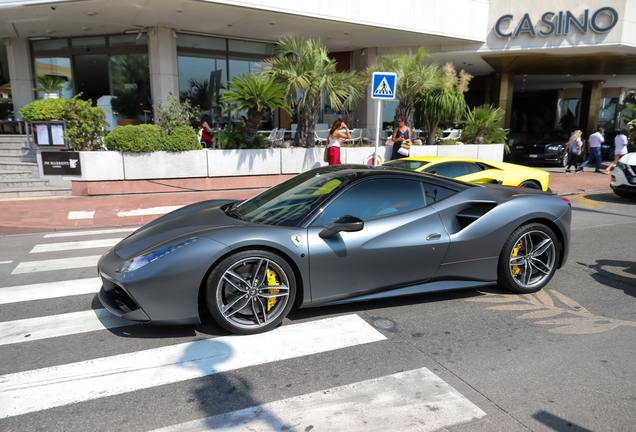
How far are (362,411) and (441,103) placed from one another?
15.8 metres

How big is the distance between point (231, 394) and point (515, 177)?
7.54 m

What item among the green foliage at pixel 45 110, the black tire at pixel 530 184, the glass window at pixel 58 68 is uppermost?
the glass window at pixel 58 68

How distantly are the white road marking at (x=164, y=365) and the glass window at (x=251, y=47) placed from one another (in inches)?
719

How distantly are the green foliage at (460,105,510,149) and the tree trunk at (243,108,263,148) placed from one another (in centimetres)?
921

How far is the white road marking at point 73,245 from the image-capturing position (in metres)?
6.87

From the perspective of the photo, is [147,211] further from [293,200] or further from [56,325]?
[293,200]

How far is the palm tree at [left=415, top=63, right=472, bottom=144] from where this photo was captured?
55.7 feet

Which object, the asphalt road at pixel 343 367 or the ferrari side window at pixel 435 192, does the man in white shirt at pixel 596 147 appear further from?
the ferrari side window at pixel 435 192

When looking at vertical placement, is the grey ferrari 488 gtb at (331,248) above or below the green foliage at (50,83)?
below

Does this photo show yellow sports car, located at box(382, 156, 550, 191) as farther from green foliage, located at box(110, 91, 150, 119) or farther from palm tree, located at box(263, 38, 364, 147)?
green foliage, located at box(110, 91, 150, 119)

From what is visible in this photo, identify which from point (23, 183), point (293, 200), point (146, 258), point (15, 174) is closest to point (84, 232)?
point (23, 183)

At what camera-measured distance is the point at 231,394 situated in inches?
118

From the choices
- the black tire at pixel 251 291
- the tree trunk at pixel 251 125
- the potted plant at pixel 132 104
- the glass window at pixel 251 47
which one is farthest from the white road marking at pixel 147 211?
the glass window at pixel 251 47

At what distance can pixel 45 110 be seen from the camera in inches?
472
